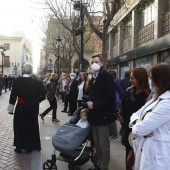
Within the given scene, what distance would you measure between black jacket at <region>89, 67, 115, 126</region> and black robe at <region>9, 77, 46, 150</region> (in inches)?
81.1

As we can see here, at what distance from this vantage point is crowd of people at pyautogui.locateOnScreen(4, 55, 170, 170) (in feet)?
8.39

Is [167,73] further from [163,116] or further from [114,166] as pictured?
[114,166]

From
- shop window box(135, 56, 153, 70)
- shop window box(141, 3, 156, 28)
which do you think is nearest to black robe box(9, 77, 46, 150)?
shop window box(135, 56, 153, 70)

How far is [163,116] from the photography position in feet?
8.24

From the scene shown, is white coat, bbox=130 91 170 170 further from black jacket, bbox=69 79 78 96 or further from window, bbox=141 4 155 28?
window, bbox=141 4 155 28

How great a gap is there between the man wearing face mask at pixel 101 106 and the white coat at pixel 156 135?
1.74 meters

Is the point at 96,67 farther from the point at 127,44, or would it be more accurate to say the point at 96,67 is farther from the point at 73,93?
the point at 127,44

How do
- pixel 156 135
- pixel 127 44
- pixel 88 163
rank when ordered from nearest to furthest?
pixel 156 135
pixel 88 163
pixel 127 44

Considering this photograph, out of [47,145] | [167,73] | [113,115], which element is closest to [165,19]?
[47,145]

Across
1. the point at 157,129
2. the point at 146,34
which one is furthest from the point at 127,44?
the point at 157,129

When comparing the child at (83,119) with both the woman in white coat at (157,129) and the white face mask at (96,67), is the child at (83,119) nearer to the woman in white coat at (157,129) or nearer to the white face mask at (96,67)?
the white face mask at (96,67)

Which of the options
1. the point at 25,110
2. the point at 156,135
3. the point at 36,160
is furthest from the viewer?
the point at 25,110

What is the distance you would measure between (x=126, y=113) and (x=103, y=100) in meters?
0.40

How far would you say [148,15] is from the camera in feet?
56.7
